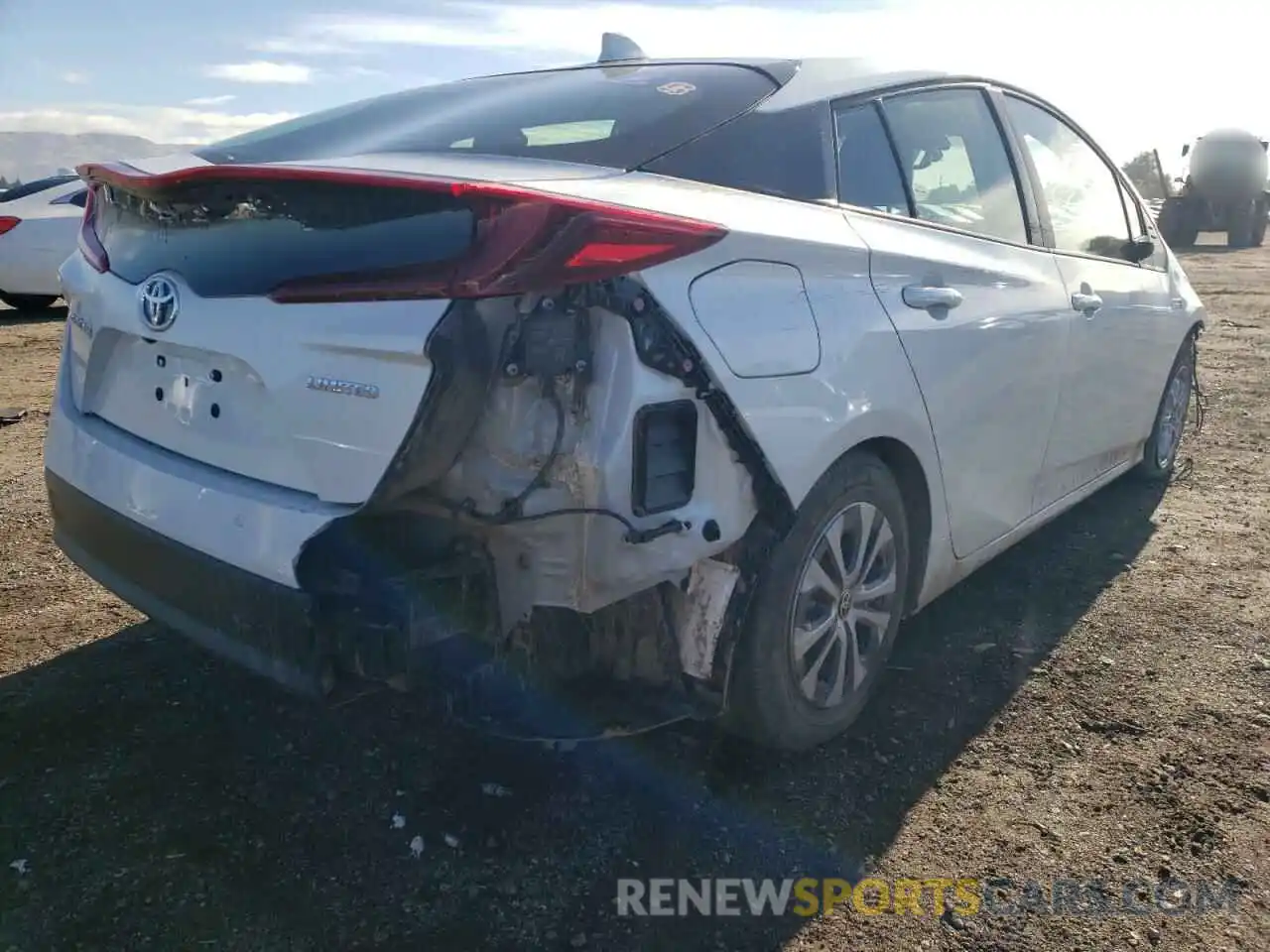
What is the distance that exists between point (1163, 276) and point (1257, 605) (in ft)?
5.19

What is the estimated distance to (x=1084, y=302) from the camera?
364 cm

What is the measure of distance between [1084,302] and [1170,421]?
1762mm

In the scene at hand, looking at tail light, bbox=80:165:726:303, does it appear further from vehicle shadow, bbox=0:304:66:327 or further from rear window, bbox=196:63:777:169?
vehicle shadow, bbox=0:304:66:327

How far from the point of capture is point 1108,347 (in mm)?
3908

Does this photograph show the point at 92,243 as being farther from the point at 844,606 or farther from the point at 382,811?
the point at 844,606

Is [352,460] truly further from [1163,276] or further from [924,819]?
[1163,276]

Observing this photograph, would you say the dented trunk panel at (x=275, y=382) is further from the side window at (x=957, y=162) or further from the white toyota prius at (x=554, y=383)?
the side window at (x=957, y=162)

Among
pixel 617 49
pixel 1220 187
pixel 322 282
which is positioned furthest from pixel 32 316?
pixel 1220 187

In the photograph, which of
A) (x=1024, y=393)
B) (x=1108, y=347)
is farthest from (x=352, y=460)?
(x=1108, y=347)

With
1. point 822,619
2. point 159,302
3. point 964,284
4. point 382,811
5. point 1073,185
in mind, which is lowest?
point 382,811

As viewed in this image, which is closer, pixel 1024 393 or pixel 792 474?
pixel 792 474

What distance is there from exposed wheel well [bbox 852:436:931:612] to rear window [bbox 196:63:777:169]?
92 centimetres

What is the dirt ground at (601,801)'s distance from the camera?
2.15m

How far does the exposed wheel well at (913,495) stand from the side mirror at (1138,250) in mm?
1981
